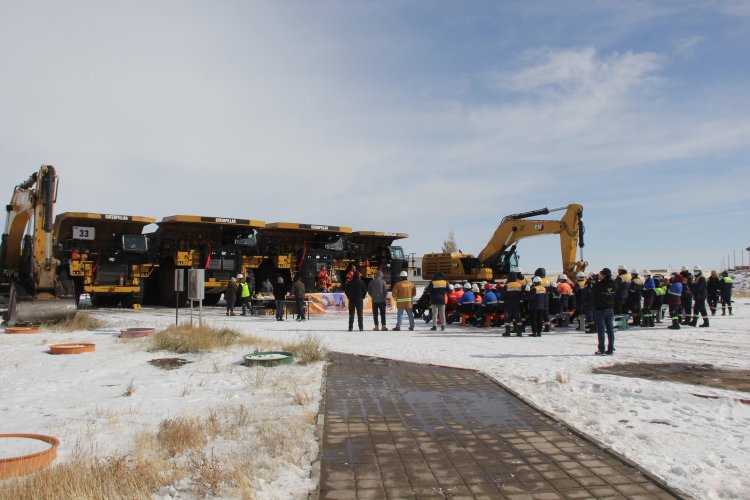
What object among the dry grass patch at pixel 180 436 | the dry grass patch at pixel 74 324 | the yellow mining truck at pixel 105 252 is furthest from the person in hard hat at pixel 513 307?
the yellow mining truck at pixel 105 252

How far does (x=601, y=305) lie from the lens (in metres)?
11.3

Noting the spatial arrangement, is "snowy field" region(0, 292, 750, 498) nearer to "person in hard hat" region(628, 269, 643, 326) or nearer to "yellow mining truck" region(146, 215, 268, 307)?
"person in hard hat" region(628, 269, 643, 326)

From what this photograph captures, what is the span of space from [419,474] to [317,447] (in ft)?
3.54

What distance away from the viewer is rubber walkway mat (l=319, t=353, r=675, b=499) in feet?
14.3

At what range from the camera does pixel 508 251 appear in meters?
28.7

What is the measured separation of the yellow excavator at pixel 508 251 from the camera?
24.3 meters

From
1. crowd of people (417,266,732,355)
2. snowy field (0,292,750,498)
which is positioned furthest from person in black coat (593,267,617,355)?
crowd of people (417,266,732,355)

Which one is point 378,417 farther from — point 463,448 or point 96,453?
point 96,453

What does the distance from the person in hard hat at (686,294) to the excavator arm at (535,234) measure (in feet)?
16.8

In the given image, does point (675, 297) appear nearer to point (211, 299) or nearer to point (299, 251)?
point (299, 251)

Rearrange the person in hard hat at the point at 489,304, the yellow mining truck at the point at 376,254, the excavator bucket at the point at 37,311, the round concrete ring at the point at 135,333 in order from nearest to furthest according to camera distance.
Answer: the round concrete ring at the point at 135,333
the excavator bucket at the point at 37,311
the person in hard hat at the point at 489,304
the yellow mining truck at the point at 376,254

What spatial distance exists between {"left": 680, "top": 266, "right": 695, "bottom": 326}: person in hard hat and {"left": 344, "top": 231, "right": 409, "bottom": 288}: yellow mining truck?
585 inches

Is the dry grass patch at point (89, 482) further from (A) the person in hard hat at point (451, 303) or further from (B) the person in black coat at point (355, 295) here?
(A) the person in hard hat at point (451, 303)

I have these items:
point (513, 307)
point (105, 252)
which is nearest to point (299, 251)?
point (105, 252)
